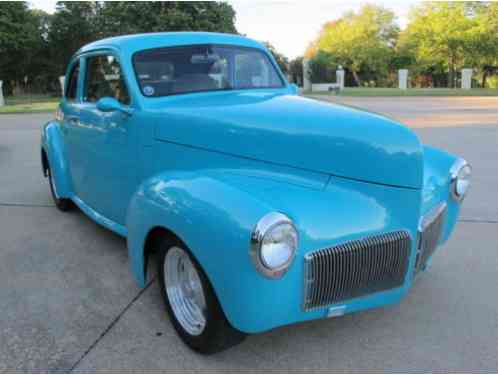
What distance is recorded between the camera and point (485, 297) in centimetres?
309

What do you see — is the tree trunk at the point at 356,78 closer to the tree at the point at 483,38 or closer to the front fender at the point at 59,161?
the tree at the point at 483,38

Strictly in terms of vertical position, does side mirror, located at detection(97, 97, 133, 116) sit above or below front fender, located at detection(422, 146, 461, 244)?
above

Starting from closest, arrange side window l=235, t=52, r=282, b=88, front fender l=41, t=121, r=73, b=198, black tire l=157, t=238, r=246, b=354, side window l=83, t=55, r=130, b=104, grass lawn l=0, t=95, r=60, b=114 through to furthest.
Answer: black tire l=157, t=238, r=246, b=354 → side window l=83, t=55, r=130, b=104 → side window l=235, t=52, r=282, b=88 → front fender l=41, t=121, r=73, b=198 → grass lawn l=0, t=95, r=60, b=114

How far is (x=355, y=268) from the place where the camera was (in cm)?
225

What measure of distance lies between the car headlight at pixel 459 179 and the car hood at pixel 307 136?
76cm

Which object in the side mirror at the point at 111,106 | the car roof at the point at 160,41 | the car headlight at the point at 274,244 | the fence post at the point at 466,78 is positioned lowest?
the car headlight at the point at 274,244

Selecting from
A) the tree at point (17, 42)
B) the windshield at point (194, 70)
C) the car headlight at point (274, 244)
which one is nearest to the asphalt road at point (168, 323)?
the car headlight at point (274, 244)

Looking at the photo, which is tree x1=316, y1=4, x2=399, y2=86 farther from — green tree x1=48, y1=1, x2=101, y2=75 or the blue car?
the blue car

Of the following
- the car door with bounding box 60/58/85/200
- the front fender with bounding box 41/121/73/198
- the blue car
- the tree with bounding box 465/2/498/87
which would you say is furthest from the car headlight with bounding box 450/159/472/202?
the tree with bounding box 465/2/498/87

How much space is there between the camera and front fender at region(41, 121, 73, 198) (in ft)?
15.4

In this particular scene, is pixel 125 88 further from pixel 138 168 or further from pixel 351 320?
pixel 351 320

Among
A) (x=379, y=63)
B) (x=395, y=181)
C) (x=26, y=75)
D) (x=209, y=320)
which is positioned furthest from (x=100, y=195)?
(x=379, y=63)

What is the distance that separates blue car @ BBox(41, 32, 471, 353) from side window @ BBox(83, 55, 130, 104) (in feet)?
0.12

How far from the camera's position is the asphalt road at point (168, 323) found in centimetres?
245
